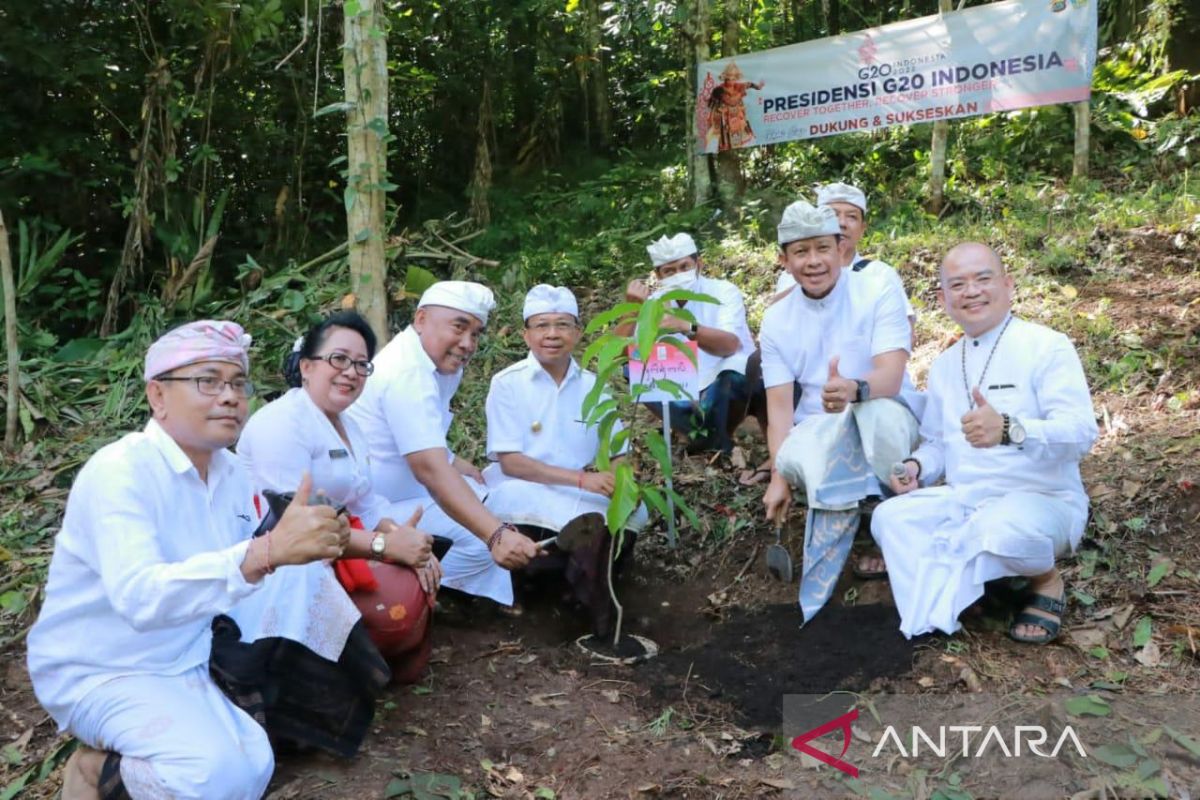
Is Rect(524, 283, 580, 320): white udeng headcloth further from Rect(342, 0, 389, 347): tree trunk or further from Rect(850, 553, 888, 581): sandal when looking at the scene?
Rect(342, 0, 389, 347): tree trunk

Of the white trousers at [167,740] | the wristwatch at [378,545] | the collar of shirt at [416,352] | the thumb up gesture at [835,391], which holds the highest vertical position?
the collar of shirt at [416,352]

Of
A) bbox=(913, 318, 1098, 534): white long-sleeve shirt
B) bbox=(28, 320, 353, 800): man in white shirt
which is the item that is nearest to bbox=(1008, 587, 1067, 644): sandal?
bbox=(913, 318, 1098, 534): white long-sleeve shirt

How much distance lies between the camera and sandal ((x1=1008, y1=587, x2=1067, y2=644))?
3703mm

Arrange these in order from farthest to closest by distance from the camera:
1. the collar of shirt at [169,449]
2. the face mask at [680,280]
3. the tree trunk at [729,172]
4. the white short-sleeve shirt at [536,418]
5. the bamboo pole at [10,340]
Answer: the tree trunk at [729,172]
the bamboo pole at [10,340]
the face mask at [680,280]
the white short-sleeve shirt at [536,418]
the collar of shirt at [169,449]

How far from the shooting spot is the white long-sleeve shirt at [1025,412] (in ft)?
11.8

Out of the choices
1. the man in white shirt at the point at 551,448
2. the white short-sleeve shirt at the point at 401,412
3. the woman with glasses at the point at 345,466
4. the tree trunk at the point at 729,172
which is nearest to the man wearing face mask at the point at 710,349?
the man in white shirt at the point at 551,448

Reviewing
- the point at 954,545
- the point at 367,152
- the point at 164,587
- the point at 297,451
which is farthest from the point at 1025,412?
the point at 367,152

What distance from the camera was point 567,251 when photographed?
9625 mm

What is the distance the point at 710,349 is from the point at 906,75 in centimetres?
436

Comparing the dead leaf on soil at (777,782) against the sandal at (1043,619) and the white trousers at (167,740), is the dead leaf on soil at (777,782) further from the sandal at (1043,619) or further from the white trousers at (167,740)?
the white trousers at (167,740)

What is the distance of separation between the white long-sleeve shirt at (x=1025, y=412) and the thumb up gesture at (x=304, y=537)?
7.79ft

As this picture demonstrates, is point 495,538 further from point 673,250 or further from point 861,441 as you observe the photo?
point 673,250

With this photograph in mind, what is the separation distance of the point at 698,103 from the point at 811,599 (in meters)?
6.20

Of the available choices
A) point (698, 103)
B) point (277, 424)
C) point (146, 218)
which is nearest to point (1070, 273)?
point (698, 103)
